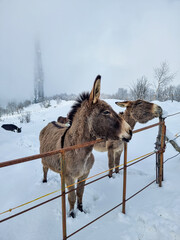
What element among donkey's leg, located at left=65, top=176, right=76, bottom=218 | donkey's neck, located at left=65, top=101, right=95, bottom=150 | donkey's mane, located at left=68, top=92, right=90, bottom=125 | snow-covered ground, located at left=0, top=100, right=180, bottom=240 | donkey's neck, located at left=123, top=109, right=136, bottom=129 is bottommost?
snow-covered ground, located at left=0, top=100, right=180, bottom=240

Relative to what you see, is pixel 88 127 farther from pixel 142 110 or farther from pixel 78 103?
pixel 142 110

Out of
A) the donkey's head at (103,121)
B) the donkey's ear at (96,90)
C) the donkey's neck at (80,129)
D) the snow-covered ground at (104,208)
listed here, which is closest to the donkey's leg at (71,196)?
the snow-covered ground at (104,208)

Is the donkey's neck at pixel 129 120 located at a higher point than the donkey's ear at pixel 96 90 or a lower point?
lower

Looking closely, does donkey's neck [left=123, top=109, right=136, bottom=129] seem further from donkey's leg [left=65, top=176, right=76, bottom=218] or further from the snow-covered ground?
donkey's leg [left=65, top=176, right=76, bottom=218]

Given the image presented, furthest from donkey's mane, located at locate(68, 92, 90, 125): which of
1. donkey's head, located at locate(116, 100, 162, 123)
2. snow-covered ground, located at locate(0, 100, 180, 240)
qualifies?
donkey's head, located at locate(116, 100, 162, 123)

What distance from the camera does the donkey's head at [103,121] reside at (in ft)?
6.32

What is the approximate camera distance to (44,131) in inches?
160

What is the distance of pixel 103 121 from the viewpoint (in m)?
1.99

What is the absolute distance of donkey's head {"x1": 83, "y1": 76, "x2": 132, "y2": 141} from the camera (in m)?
1.93

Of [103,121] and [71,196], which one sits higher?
[103,121]

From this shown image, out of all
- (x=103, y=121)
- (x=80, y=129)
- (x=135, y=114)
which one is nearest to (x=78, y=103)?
(x=80, y=129)

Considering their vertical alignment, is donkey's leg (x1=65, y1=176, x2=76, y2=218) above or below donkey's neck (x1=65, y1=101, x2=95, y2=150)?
below

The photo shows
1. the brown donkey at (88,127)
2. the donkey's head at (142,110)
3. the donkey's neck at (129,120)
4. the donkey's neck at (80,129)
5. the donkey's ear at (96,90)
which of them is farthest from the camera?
the donkey's neck at (129,120)

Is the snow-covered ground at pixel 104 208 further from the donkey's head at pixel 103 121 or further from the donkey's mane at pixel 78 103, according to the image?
the donkey's mane at pixel 78 103
